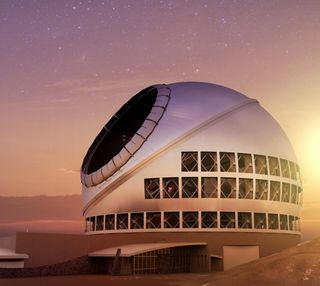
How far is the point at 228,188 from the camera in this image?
4584cm

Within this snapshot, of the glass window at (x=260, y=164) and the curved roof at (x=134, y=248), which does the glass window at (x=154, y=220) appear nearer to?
the curved roof at (x=134, y=248)

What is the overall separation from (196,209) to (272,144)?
10.1 metres

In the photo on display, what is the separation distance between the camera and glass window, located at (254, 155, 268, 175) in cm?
4731

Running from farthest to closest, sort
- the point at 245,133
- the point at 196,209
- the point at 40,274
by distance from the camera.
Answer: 1. the point at 245,133
2. the point at 196,209
3. the point at 40,274

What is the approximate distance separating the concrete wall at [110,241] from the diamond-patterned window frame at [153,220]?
2.32ft

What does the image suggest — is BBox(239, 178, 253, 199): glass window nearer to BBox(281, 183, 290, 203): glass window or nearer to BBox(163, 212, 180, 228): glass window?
BBox(281, 183, 290, 203): glass window

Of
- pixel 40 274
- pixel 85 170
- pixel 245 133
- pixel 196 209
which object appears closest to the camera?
pixel 40 274

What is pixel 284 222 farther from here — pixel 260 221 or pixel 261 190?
pixel 261 190

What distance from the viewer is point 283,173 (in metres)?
49.5

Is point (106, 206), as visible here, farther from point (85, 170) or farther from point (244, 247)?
point (244, 247)

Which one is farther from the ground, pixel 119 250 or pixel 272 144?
pixel 272 144

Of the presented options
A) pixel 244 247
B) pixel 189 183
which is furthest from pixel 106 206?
pixel 244 247

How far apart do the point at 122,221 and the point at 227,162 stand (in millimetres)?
10335

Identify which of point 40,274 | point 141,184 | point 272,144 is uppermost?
point 272,144
